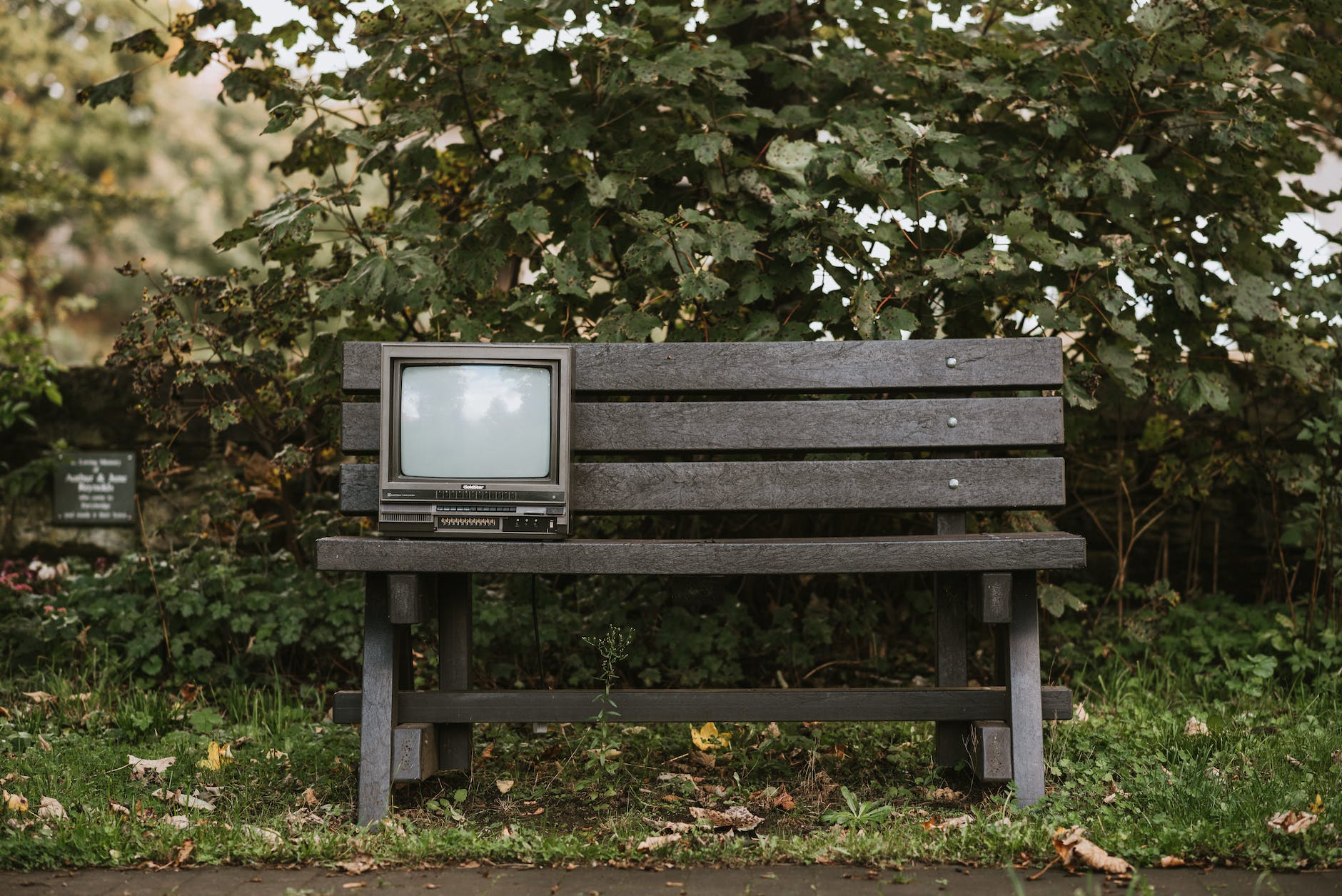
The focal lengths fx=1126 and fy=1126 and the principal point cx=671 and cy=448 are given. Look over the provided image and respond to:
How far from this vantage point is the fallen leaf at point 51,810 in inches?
111

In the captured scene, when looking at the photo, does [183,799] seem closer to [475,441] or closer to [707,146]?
[475,441]

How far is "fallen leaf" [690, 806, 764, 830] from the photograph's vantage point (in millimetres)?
2795

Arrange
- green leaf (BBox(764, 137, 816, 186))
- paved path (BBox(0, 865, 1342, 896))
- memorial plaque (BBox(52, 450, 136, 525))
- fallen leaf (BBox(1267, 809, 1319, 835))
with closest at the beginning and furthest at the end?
paved path (BBox(0, 865, 1342, 896))
fallen leaf (BBox(1267, 809, 1319, 835))
green leaf (BBox(764, 137, 816, 186))
memorial plaque (BBox(52, 450, 136, 525))

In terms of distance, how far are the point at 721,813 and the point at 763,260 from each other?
6.52 ft

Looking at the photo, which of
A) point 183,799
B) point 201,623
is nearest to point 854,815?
point 183,799

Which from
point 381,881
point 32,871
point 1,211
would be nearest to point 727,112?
point 381,881

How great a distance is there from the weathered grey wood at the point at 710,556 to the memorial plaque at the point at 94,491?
9.63 ft

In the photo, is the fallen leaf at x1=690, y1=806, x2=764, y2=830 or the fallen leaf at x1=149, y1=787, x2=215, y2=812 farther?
the fallen leaf at x1=149, y1=787, x2=215, y2=812

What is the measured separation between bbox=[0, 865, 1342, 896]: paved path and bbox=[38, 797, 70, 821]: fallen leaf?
323 mm

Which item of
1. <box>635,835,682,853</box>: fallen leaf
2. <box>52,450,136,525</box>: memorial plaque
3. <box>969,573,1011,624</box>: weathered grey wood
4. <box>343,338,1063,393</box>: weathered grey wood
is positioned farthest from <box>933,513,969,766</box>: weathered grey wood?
<box>52,450,136,525</box>: memorial plaque

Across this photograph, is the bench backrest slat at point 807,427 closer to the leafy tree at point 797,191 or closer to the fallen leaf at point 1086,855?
the leafy tree at point 797,191

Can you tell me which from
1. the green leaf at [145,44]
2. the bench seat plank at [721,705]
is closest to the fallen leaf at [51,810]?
the bench seat plank at [721,705]

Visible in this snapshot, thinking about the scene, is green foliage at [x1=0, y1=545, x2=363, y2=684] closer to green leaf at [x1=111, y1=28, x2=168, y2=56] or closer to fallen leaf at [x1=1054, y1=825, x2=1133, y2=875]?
green leaf at [x1=111, y1=28, x2=168, y2=56]

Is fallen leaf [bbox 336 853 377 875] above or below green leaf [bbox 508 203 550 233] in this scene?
below
